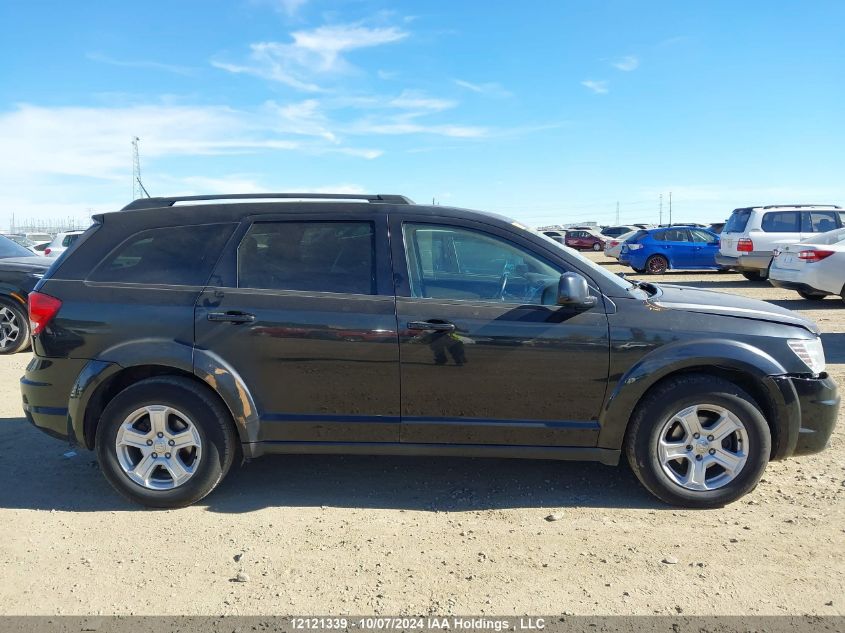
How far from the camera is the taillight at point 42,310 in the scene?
159 inches

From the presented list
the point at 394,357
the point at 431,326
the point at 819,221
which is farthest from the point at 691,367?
the point at 819,221

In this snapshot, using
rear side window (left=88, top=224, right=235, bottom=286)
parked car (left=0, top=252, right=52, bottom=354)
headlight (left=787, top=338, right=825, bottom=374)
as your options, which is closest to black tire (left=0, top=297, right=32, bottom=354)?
parked car (left=0, top=252, right=52, bottom=354)

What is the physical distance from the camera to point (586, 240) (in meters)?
40.7

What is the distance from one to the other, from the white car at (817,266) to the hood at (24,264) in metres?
12.2

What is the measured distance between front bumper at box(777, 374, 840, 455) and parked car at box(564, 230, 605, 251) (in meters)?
37.0

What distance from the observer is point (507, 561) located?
3.38 m

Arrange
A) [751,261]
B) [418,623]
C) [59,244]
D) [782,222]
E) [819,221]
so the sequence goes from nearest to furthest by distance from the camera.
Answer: [418,623], [819,221], [782,222], [751,261], [59,244]

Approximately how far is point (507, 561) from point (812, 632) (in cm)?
132

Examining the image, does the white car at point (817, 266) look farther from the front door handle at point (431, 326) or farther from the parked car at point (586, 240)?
the parked car at point (586, 240)

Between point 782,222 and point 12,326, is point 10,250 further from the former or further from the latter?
point 782,222

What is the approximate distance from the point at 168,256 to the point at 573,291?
8.00 feet

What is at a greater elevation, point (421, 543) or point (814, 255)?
point (814, 255)

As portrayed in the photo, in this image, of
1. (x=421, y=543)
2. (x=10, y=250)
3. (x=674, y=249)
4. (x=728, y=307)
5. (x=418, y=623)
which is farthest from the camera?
(x=674, y=249)

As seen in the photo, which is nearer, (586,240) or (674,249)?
(674,249)
